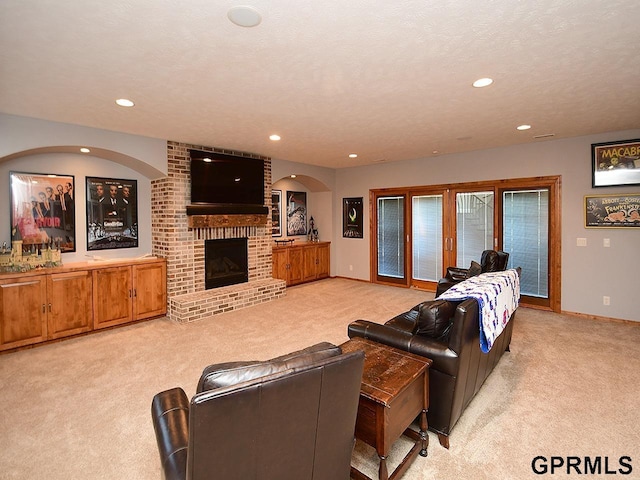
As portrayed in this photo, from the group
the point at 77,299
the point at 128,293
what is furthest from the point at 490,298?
the point at 77,299

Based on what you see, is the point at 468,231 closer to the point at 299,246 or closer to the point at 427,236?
the point at 427,236

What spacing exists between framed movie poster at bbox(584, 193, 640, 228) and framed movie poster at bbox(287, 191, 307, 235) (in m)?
5.32

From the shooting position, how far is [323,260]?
25.7 ft

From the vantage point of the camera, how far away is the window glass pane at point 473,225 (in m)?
5.75

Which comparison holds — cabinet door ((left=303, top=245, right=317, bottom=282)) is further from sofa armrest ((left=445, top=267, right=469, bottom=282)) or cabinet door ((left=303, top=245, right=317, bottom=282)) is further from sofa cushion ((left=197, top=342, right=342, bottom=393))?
sofa cushion ((left=197, top=342, right=342, bottom=393))

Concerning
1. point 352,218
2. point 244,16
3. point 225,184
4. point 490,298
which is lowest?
point 490,298

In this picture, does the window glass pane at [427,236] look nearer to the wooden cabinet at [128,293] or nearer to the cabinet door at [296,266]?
the cabinet door at [296,266]

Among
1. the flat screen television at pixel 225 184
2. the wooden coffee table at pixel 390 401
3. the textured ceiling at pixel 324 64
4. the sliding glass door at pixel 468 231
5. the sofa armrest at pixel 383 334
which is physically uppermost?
the textured ceiling at pixel 324 64

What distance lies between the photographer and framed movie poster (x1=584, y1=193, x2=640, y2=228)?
4.44 metres

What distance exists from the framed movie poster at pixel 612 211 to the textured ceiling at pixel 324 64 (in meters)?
0.99

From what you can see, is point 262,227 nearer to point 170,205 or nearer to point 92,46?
point 170,205

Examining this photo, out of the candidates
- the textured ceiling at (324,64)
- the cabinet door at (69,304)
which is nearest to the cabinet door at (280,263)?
the textured ceiling at (324,64)

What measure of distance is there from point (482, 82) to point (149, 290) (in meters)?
4.78

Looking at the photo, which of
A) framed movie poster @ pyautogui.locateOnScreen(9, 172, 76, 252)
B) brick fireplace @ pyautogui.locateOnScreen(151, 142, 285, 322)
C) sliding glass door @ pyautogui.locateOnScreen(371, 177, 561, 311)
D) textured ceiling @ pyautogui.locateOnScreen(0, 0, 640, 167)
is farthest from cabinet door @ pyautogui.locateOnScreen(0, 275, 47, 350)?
sliding glass door @ pyautogui.locateOnScreen(371, 177, 561, 311)
